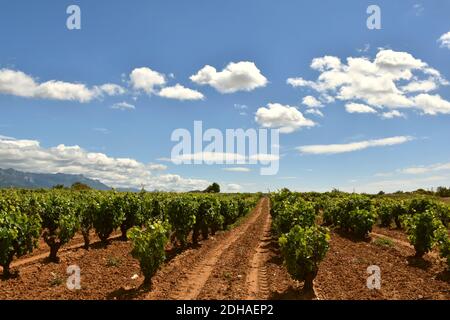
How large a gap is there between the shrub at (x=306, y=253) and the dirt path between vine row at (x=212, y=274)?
1608 millimetres

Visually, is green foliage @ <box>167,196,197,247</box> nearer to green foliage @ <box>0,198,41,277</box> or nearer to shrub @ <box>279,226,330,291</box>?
green foliage @ <box>0,198,41,277</box>

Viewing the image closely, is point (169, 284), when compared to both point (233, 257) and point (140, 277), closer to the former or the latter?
point (140, 277)

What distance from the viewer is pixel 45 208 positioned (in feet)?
63.6

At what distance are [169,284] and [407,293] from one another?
809cm

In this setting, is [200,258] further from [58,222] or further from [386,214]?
[386,214]

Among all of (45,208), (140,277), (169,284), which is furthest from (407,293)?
(45,208)

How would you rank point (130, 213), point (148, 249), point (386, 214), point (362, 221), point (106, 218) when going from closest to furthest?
1. point (148, 249)
2. point (106, 218)
3. point (130, 213)
4. point (362, 221)
5. point (386, 214)

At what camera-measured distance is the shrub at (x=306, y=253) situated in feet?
41.9

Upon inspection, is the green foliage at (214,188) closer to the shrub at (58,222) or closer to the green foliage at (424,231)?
the shrub at (58,222)

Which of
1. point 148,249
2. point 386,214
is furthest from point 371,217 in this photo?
point 148,249

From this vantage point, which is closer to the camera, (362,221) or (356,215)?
(362,221)

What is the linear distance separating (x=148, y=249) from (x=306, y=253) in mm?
5279

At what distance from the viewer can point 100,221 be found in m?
23.3

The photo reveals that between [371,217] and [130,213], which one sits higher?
[130,213]
